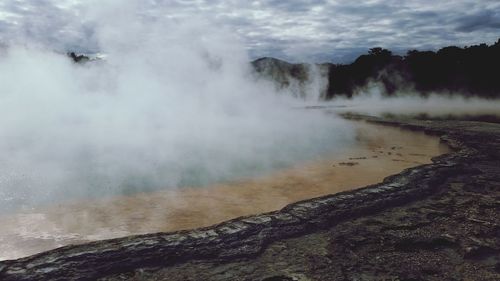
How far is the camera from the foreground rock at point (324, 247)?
3.07 metres

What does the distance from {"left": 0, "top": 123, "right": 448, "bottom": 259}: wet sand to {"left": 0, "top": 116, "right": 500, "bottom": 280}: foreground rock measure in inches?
21.8

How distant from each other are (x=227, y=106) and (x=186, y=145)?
644 centimetres

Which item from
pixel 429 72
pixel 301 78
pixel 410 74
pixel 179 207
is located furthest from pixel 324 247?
pixel 301 78

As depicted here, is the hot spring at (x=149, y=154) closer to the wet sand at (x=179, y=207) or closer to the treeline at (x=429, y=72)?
the wet sand at (x=179, y=207)

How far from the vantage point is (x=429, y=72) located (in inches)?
1088

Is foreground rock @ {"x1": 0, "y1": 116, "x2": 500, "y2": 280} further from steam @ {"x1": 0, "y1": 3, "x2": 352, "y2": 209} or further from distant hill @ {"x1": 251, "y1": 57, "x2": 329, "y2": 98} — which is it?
distant hill @ {"x1": 251, "y1": 57, "x2": 329, "y2": 98}

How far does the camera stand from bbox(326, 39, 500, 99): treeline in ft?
81.0

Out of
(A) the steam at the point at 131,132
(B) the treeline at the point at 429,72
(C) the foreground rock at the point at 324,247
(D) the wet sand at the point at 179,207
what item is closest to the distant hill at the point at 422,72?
(B) the treeline at the point at 429,72

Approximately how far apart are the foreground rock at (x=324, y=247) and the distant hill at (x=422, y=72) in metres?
22.4

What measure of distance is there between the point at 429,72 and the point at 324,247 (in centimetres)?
2682

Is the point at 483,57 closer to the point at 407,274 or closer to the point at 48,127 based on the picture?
the point at 48,127

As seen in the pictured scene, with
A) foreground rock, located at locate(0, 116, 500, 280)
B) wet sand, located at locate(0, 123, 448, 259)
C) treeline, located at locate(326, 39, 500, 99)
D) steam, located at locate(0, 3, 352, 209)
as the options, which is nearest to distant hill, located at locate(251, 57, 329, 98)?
treeline, located at locate(326, 39, 500, 99)

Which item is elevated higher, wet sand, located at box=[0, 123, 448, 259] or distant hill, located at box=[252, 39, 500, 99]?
distant hill, located at box=[252, 39, 500, 99]

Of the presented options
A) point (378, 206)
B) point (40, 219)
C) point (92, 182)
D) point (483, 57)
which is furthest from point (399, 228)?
point (483, 57)
